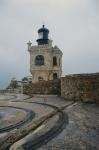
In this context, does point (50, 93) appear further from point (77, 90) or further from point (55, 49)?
point (55, 49)

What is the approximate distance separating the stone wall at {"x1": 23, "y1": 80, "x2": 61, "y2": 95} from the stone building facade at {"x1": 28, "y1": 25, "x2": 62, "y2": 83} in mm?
8214

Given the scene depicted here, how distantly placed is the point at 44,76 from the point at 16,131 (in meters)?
28.8

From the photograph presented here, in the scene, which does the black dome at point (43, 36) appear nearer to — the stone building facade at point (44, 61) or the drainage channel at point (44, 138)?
the stone building facade at point (44, 61)

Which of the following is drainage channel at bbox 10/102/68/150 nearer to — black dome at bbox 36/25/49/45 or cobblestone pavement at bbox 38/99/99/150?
cobblestone pavement at bbox 38/99/99/150

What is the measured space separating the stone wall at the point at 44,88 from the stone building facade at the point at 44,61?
8214 mm

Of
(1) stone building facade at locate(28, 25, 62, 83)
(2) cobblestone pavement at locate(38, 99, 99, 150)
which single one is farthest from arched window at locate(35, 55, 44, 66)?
(2) cobblestone pavement at locate(38, 99, 99, 150)

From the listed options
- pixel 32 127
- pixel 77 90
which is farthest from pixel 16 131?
pixel 77 90

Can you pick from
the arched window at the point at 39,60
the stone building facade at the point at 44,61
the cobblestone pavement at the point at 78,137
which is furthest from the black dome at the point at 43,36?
the cobblestone pavement at the point at 78,137

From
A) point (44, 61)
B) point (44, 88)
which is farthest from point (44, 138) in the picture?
point (44, 61)

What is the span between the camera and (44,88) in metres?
24.7

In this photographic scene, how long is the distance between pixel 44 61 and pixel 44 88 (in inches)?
479

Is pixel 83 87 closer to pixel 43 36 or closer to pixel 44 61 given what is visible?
pixel 44 61

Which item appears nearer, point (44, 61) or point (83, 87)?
point (83, 87)

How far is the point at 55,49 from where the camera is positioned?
37094 mm
